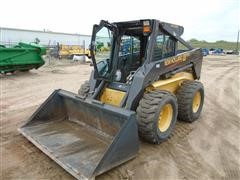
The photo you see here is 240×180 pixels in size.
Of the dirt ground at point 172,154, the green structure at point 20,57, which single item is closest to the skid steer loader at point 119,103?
the dirt ground at point 172,154

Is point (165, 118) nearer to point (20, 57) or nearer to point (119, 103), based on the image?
point (119, 103)

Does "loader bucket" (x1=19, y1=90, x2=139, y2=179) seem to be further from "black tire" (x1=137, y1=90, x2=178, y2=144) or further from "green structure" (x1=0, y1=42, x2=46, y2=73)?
"green structure" (x1=0, y1=42, x2=46, y2=73)

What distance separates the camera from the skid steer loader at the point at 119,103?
11.3 feet

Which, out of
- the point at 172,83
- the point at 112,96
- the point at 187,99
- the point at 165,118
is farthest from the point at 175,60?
the point at 112,96

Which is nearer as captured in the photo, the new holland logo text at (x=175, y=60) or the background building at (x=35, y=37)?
the new holland logo text at (x=175, y=60)

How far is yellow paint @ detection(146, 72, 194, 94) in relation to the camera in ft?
14.4

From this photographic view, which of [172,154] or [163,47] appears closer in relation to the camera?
[172,154]

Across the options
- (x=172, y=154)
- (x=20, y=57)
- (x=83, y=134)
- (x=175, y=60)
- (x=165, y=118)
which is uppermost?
(x=175, y=60)

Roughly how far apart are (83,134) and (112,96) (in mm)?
874

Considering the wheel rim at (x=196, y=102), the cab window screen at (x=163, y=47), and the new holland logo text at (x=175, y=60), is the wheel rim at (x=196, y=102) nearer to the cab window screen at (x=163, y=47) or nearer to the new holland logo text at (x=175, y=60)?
the new holland logo text at (x=175, y=60)

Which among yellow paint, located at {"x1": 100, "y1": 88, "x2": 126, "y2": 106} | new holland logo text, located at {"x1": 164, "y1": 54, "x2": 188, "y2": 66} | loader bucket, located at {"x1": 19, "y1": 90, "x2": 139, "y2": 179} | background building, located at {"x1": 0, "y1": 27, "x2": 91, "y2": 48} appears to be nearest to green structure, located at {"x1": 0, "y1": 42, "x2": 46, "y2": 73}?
loader bucket, located at {"x1": 19, "y1": 90, "x2": 139, "y2": 179}

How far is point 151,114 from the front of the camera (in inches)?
151

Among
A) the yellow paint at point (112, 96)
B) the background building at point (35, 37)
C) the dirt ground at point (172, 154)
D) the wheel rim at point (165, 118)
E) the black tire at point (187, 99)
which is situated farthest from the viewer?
the background building at point (35, 37)

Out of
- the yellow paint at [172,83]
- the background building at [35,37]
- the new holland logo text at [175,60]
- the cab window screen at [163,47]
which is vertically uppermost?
the background building at [35,37]
